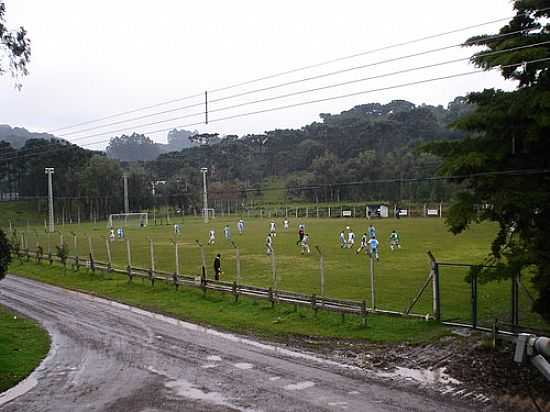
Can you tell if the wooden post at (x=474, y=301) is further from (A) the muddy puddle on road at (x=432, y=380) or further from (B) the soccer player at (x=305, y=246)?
(B) the soccer player at (x=305, y=246)

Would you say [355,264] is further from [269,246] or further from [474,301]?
[474,301]

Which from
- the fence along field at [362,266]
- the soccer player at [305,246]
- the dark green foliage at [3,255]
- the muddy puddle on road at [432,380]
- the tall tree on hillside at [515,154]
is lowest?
the muddy puddle on road at [432,380]

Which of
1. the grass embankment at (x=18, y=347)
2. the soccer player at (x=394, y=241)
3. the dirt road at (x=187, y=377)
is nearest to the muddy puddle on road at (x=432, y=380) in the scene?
the dirt road at (x=187, y=377)

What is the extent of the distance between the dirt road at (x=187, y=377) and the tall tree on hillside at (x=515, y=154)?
4.29 m

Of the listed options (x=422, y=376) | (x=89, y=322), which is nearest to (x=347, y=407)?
(x=422, y=376)

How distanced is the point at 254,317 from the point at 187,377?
6221mm

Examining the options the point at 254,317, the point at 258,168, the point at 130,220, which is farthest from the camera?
the point at 258,168

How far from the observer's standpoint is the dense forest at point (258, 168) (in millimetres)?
86500

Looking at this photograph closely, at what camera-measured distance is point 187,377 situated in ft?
44.5

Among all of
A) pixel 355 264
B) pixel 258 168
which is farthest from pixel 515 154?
pixel 258 168

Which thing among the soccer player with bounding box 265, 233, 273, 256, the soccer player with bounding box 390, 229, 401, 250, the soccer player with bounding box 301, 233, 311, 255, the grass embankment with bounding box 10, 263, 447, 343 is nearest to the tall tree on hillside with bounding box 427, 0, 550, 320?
the grass embankment with bounding box 10, 263, 447, 343

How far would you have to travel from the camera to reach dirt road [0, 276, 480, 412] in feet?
38.0

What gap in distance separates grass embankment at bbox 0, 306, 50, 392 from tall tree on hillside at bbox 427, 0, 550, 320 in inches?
454

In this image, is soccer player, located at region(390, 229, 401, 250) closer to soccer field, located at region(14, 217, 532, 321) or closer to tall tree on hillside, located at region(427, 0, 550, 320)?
soccer field, located at region(14, 217, 532, 321)
